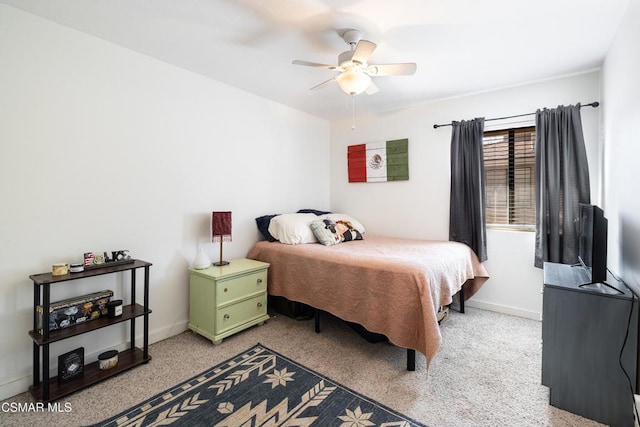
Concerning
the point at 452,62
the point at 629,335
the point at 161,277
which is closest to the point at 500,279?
the point at 629,335

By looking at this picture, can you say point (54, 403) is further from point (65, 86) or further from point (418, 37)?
point (418, 37)

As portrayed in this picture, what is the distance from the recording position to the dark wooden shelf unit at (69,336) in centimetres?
166

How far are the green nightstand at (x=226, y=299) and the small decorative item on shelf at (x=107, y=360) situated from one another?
635 mm

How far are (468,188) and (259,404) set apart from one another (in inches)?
112

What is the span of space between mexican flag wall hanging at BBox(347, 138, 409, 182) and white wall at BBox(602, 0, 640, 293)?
1849mm

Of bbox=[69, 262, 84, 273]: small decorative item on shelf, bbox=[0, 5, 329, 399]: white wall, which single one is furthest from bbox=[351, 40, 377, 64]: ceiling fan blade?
bbox=[69, 262, 84, 273]: small decorative item on shelf

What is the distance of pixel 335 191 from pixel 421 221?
138cm

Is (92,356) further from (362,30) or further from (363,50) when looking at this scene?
(362,30)

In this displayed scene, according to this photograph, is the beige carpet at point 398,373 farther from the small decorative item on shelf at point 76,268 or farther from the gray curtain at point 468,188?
the gray curtain at point 468,188

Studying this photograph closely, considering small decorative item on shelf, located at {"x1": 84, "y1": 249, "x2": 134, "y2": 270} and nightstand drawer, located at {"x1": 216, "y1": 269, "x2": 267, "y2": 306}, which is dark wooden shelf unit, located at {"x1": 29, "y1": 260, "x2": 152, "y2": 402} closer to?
small decorative item on shelf, located at {"x1": 84, "y1": 249, "x2": 134, "y2": 270}

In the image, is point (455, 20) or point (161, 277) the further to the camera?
point (161, 277)

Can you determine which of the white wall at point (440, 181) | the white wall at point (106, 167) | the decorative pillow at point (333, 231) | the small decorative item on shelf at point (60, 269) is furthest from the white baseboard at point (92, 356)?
the white wall at point (440, 181)

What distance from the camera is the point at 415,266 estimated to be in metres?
2.04

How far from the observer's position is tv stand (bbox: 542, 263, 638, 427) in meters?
1.50
